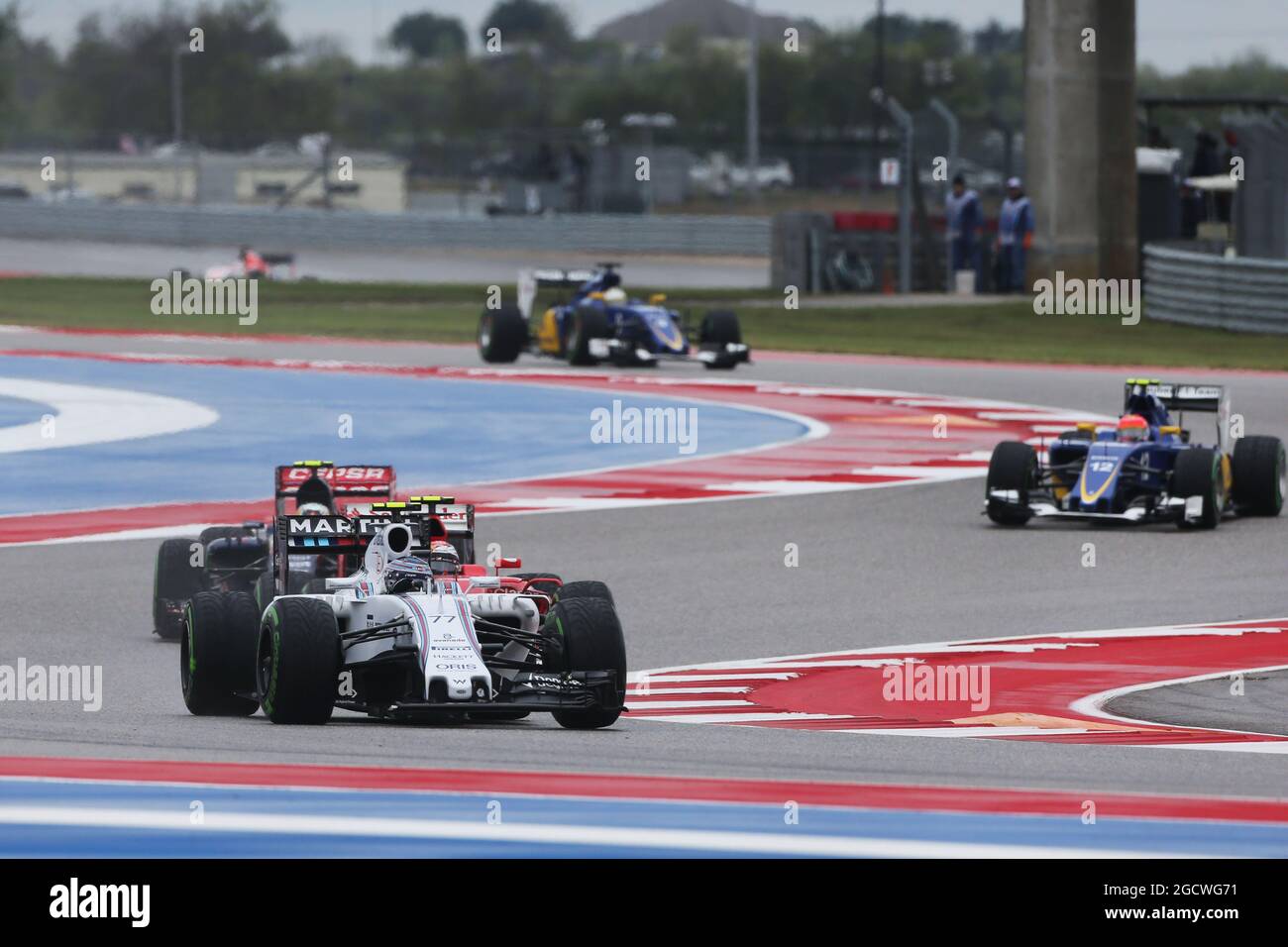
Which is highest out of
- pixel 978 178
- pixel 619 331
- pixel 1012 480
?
pixel 978 178

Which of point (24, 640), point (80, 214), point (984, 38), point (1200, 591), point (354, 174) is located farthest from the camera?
point (984, 38)

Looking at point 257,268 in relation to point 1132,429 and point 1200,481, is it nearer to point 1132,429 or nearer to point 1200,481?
point 1132,429

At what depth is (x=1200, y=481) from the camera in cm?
1669

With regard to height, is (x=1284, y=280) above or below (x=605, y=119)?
below

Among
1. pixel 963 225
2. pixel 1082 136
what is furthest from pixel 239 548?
pixel 1082 136

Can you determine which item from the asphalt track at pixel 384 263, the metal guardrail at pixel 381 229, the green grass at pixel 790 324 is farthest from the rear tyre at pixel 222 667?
the metal guardrail at pixel 381 229

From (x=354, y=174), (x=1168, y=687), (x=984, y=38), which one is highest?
(x=984, y=38)

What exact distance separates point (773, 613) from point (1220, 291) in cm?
2246

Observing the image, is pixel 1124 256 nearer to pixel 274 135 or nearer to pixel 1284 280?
pixel 1284 280

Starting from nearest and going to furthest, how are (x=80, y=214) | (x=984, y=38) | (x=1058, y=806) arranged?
1. (x=1058, y=806)
2. (x=80, y=214)
3. (x=984, y=38)

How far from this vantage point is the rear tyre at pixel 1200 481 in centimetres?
1667

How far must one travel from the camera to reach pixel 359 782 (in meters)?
8.06

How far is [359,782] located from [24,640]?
475 centimetres

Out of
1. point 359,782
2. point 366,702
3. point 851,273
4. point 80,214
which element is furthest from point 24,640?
point 80,214
